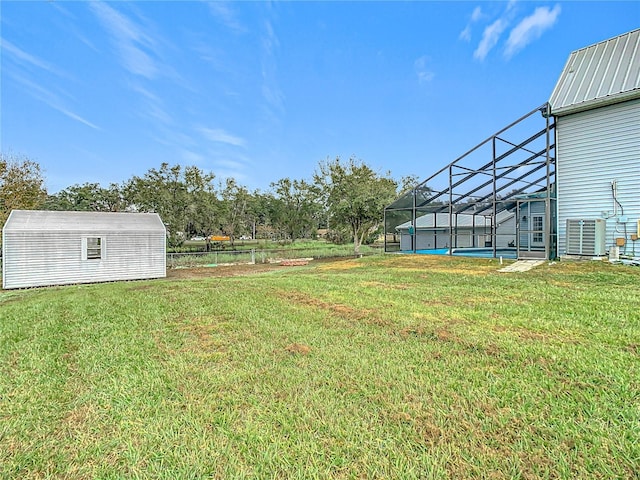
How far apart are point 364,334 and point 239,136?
20937 mm

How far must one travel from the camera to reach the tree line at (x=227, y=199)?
62.2ft

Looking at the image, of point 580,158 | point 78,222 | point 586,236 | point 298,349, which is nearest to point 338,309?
point 298,349

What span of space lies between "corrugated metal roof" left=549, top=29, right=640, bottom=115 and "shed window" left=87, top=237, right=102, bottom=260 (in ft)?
57.3

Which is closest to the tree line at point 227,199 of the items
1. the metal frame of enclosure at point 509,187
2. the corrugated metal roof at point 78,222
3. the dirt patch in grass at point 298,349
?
the corrugated metal roof at point 78,222

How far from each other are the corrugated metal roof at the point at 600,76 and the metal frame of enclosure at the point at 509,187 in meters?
0.72

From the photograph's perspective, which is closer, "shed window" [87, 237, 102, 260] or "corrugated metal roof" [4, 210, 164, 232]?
"corrugated metal roof" [4, 210, 164, 232]

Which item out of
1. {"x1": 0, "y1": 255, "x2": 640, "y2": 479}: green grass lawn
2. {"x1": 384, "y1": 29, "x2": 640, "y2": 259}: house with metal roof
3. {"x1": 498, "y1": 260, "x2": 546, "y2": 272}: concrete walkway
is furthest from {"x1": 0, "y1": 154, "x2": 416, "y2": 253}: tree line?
{"x1": 0, "y1": 255, "x2": 640, "y2": 479}: green grass lawn

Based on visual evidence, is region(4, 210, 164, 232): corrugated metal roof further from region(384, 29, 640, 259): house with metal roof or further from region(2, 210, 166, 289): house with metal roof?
region(384, 29, 640, 259): house with metal roof

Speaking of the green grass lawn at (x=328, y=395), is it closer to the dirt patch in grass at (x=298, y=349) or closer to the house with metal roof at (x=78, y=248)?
the dirt patch in grass at (x=298, y=349)

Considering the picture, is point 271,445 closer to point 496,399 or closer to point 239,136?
point 496,399

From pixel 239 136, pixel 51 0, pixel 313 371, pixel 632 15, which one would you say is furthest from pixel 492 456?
pixel 239 136

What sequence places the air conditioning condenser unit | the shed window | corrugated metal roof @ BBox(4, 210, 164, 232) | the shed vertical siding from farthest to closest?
the shed window
corrugated metal roof @ BBox(4, 210, 164, 232)
the air conditioning condenser unit
the shed vertical siding

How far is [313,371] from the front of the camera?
2436 mm

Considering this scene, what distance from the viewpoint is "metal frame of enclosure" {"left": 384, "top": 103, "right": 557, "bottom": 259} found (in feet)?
36.2
